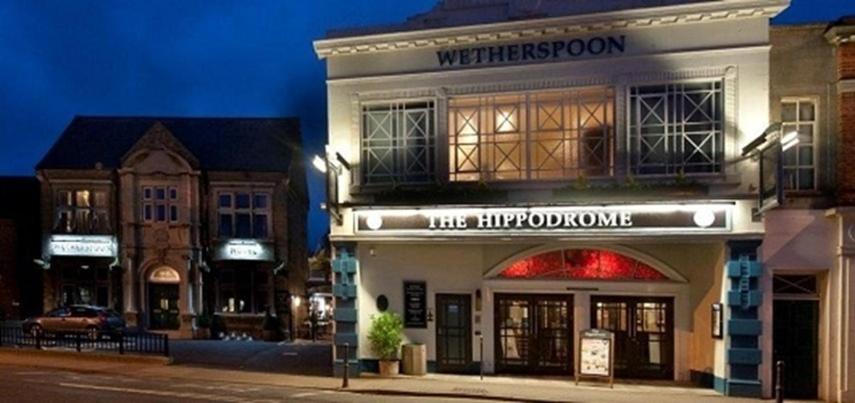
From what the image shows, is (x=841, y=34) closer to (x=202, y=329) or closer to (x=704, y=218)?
(x=704, y=218)

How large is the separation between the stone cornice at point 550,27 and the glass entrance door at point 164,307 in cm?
1643

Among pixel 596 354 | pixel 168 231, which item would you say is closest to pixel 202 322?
pixel 168 231

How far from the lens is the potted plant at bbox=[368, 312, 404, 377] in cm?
1619

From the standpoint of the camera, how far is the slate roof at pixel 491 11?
49.9ft

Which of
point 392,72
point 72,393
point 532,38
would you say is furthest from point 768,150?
point 72,393

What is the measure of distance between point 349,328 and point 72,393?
6114mm

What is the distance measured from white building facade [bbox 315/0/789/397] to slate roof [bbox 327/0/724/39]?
6 centimetres

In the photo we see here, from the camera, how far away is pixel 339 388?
49.5 ft

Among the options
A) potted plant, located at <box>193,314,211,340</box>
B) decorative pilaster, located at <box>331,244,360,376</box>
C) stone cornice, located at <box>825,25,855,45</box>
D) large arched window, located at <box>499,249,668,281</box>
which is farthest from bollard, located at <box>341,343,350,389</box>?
potted plant, located at <box>193,314,211,340</box>

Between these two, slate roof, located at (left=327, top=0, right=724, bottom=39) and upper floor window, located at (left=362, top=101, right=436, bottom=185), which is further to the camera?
upper floor window, located at (left=362, top=101, right=436, bottom=185)

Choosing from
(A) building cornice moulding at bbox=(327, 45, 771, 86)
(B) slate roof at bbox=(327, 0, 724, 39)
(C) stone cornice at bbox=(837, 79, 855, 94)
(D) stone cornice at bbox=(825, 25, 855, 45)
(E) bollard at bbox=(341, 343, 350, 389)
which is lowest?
(E) bollard at bbox=(341, 343, 350, 389)

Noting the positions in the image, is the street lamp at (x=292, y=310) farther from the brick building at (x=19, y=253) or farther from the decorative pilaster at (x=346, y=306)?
the decorative pilaster at (x=346, y=306)

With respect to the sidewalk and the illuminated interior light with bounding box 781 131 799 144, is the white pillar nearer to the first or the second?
the sidewalk

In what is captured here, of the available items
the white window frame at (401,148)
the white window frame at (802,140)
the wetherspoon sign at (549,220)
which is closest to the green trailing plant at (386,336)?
the wetherspoon sign at (549,220)
